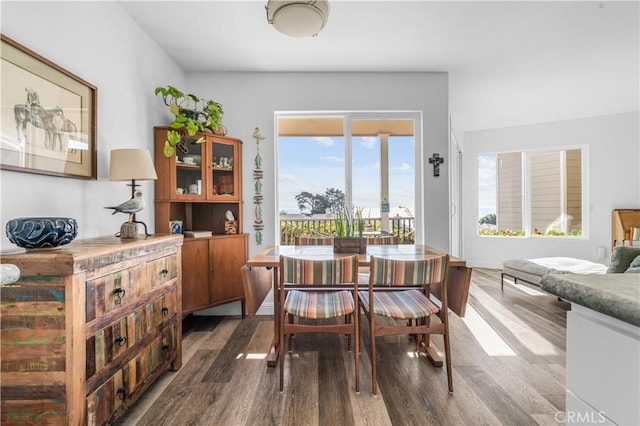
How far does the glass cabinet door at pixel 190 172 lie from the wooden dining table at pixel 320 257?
0.99 metres

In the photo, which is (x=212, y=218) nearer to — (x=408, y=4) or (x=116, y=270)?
(x=116, y=270)

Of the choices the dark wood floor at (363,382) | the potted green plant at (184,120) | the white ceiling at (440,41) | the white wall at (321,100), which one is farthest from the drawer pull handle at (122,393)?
the white ceiling at (440,41)

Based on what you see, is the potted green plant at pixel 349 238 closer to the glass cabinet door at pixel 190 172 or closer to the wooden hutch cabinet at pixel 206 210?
the wooden hutch cabinet at pixel 206 210

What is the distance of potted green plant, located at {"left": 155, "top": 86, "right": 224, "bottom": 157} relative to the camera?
8.73ft

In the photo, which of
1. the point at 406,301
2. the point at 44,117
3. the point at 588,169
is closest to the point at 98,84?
the point at 44,117

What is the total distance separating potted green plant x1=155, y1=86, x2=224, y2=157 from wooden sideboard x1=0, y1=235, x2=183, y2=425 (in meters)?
1.38

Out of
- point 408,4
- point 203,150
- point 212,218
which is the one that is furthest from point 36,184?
point 408,4

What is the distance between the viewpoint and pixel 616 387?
537 millimetres

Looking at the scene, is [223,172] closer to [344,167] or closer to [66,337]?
[344,167]

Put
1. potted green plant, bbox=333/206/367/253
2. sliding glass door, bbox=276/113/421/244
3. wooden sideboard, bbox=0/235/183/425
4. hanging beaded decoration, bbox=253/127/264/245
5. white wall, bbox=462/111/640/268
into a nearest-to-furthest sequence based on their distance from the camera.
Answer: wooden sideboard, bbox=0/235/183/425, potted green plant, bbox=333/206/367/253, hanging beaded decoration, bbox=253/127/264/245, sliding glass door, bbox=276/113/421/244, white wall, bbox=462/111/640/268

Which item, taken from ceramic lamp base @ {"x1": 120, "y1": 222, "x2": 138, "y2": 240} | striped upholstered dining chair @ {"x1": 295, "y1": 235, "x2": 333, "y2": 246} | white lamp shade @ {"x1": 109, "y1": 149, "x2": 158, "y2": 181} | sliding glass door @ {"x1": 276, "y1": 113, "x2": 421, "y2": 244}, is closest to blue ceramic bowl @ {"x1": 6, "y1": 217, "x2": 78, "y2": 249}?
ceramic lamp base @ {"x1": 120, "y1": 222, "x2": 138, "y2": 240}

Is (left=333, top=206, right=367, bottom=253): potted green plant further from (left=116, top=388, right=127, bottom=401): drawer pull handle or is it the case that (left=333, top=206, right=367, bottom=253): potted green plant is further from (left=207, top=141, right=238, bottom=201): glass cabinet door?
(left=116, top=388, right=127, bottom=401): drawer pull handle

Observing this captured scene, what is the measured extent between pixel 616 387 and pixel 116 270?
71.7 inches

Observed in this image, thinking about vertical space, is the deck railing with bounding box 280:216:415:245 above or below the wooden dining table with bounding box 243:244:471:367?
above
